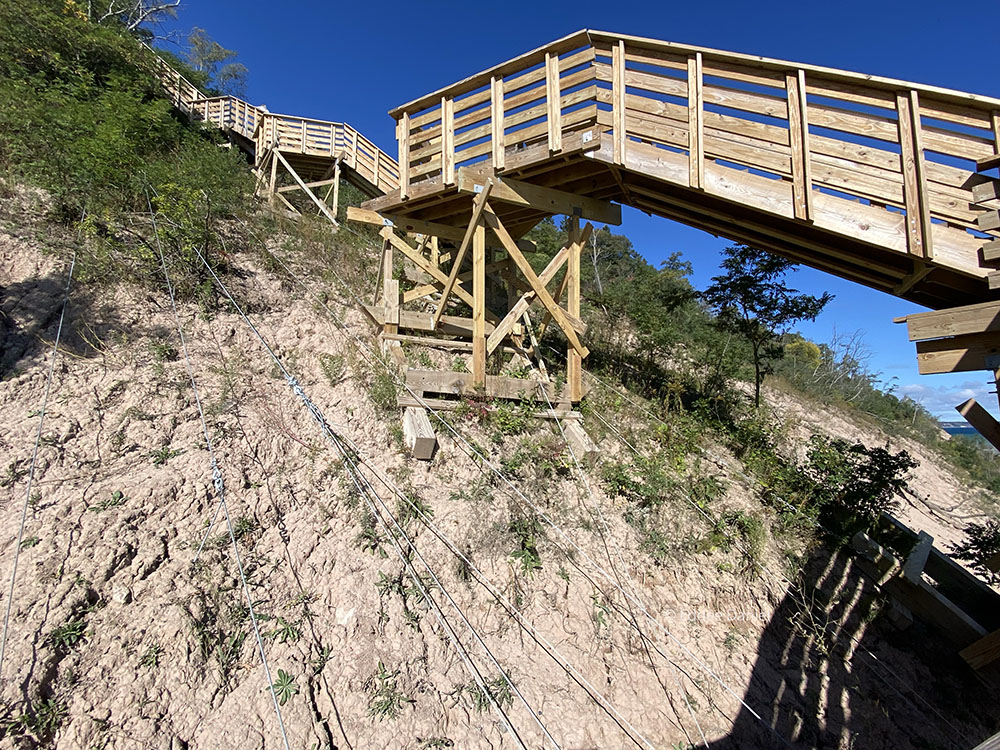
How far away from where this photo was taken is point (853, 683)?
4.31 metres

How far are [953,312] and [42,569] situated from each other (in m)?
7.11

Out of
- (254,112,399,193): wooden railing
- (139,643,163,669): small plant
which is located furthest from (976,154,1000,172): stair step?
(254,112,399,193): wooden railing

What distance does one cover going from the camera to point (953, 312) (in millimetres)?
3969

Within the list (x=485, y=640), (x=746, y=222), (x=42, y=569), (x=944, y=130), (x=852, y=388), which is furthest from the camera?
(x=852, y=388)

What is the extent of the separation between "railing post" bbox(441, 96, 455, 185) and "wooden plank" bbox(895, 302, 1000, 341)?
5357 mm

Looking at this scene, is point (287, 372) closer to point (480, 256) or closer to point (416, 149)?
point (480, 256)

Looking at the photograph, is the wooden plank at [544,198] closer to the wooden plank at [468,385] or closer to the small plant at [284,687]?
the wooden plank at [468,385]

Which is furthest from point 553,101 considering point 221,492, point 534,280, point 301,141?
point 301,141

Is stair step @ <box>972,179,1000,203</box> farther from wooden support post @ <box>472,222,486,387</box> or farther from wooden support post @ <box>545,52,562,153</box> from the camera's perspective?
wooden support post @ <box>472,222,486,387</box>

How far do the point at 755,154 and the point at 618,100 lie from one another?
1.67m

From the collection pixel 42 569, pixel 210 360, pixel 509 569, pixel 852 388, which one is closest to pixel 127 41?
pixel 210 360

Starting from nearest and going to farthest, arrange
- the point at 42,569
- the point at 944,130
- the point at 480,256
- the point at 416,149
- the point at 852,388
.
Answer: the point at 42,569, the point at 944,130, the point at 480,256, the point at 416,149, the point at 852,388

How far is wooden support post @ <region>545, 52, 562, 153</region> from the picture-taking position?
19.0ft

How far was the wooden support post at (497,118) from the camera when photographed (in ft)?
20.5
